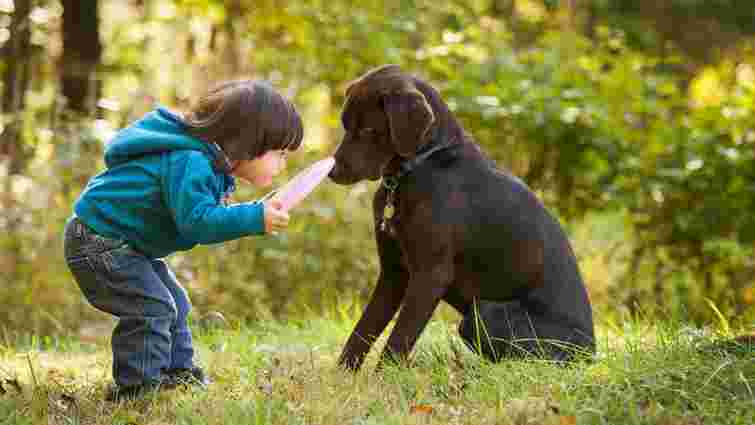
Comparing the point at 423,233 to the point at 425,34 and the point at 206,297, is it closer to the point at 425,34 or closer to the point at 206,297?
the point at 206,297

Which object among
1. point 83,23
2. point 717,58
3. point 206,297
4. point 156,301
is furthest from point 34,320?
point 717,58

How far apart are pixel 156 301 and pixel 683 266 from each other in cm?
538

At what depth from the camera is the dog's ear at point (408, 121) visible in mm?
3916

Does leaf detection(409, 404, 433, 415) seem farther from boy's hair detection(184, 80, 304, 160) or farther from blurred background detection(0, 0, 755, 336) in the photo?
blurred background detection(0, 0, 755, 336)

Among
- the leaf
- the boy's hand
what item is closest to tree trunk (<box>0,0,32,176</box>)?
the boy's hand

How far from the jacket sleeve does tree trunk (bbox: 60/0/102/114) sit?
651 cm

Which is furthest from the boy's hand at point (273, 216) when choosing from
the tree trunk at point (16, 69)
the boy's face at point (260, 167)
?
the tree trunk at point (16, 69)

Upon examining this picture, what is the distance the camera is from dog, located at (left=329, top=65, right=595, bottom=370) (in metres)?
3.92

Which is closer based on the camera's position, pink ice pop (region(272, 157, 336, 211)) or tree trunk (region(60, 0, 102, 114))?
pink ice pop (region(272, 157, 336, 211))

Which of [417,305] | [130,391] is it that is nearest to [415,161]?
[417,305]

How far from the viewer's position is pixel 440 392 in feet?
12.1

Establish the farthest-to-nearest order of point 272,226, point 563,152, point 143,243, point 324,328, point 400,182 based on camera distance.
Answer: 1. point 563,152
2. point 324,328
3. point 400,182
4. point 143,243
5. point 272,226

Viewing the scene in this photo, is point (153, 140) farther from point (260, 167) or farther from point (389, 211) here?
point (389, 211)

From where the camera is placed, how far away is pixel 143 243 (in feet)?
12.3
